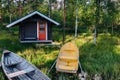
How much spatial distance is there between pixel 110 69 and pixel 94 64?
1.27 metres

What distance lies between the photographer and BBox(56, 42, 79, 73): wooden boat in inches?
629

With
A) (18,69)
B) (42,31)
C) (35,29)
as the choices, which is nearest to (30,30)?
(35,29)

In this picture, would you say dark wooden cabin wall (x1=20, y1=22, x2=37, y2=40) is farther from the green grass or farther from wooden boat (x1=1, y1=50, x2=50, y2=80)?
wooden boat (x1=1, y1=50, x2=50, y2=80)

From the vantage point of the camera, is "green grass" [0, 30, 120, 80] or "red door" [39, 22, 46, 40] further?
"red door" [39, 22, 46, 40]

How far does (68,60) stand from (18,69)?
375 centimetres

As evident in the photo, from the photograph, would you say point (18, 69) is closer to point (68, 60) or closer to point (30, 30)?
point (68, 60)

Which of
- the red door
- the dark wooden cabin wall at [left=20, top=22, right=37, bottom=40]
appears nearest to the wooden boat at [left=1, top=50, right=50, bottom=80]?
the dark wooden cabin wall at [left=20, top=22, right=37, bottom=40]

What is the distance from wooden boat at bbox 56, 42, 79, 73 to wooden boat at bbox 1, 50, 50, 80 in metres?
2.11

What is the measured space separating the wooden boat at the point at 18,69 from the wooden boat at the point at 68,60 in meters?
2.11

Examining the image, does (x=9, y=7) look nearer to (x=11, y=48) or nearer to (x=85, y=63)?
(x=11, y=48)

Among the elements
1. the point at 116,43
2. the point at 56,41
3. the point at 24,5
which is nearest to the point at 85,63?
the point at 116,43

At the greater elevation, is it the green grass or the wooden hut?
the wooden hut

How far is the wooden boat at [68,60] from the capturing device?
1598 centimetres

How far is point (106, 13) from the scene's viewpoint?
2655 centimetres
